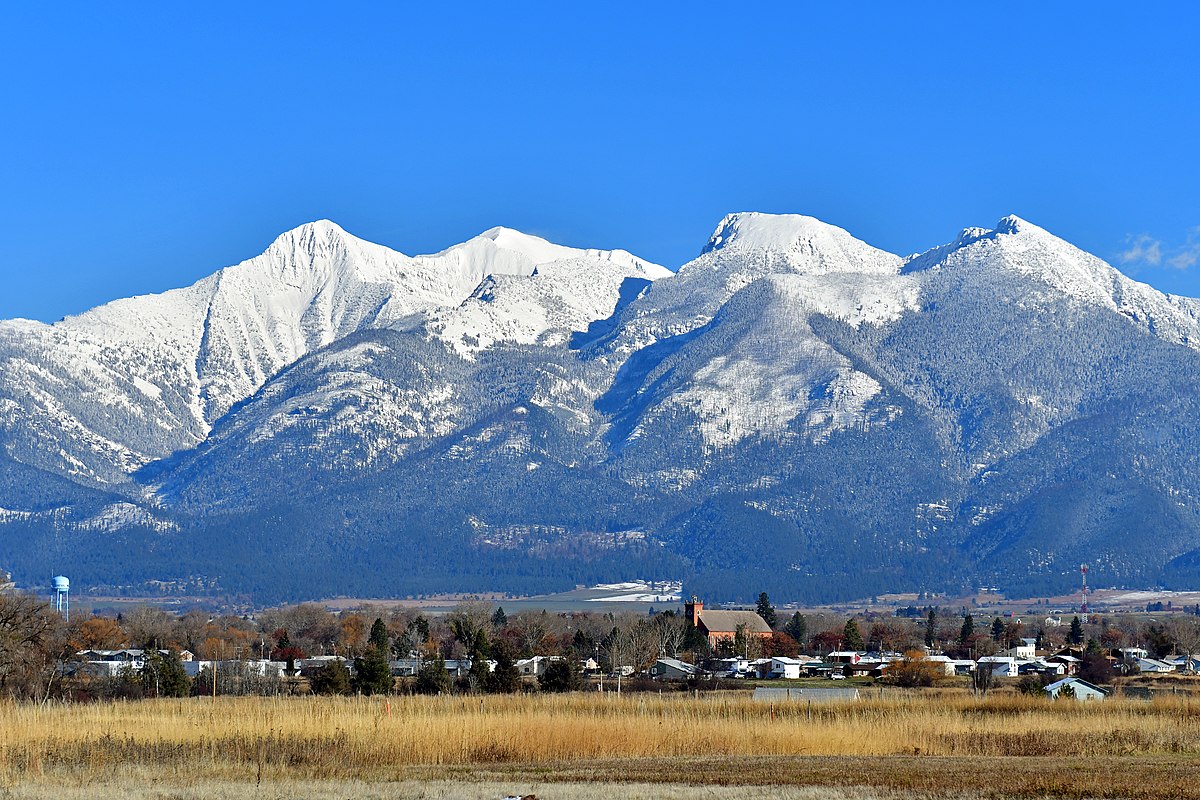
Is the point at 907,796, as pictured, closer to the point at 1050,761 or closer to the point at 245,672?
the point at 1050,761

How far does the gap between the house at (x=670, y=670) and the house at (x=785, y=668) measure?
10878mm

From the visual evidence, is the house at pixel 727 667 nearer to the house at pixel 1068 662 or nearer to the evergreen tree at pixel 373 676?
the house at pixel 1068 662

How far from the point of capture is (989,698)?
8869 cm

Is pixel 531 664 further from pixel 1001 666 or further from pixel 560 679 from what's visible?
pixel 1001 666

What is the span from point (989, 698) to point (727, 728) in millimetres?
29318

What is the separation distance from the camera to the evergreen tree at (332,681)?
98188mm

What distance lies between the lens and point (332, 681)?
9875cm

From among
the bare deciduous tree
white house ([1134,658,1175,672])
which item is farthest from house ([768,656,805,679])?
the bare deciduous tree

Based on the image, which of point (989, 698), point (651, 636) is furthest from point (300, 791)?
point (651, 636)

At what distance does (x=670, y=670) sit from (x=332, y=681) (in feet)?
151

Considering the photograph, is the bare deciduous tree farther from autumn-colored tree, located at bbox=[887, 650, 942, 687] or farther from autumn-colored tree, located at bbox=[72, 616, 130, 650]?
autumn-colored tree, located at bbox=[72, 616, 130, 650]

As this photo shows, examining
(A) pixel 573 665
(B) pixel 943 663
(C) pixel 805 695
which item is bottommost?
(C) pixel 805 695

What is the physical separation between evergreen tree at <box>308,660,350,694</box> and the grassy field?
74.9ft

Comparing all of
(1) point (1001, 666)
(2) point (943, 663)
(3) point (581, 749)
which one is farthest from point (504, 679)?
(2) point (943, 663)
